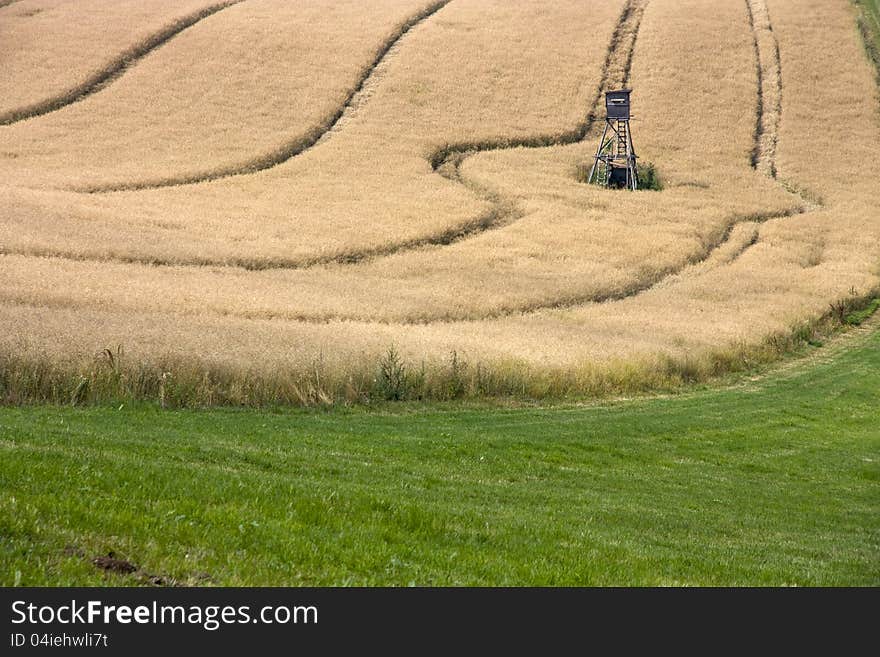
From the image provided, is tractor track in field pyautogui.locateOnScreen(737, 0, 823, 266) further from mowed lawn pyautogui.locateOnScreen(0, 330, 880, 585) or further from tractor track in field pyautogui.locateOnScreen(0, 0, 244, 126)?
tractor track in field pyautogui.locateOnScreen(0, 0, 244, 126)

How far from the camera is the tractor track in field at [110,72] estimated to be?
69.1 metres

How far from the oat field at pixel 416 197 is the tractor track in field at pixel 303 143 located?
0.26 m

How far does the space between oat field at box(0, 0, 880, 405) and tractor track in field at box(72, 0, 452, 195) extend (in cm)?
26

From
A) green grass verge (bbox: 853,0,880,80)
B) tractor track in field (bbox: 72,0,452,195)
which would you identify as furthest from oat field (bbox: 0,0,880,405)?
green grass verge (bbox: 853,0,880,80)

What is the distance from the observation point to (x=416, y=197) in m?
57.0

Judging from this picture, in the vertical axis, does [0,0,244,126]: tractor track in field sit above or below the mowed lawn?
below

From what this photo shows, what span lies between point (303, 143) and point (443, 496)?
54.9 metres

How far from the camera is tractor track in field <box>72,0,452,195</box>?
56800 millimetres

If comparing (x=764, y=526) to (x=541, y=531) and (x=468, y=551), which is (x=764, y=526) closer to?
(x=541, y=531)

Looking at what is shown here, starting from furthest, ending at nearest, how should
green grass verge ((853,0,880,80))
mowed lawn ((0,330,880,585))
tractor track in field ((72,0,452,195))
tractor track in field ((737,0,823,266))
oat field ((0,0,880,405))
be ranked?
1. green grass verge ((853,0,880,80))
2. tractor track in field ((737,0,823,266))
3. tractor track in field ((72,0,452,195))
4. oat field ((0,0,880,405))
5. mowed lawn ((0,330,880,585))

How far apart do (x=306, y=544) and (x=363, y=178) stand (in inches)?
2015

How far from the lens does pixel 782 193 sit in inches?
2549
